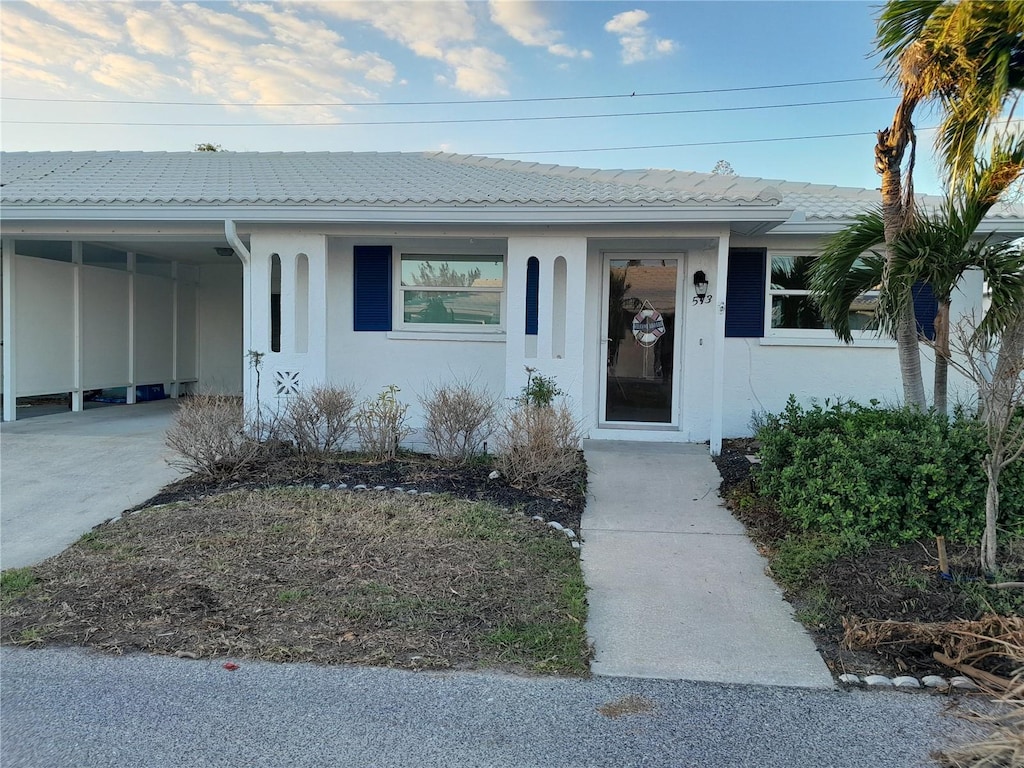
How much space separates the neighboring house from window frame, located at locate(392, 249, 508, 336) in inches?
1.1

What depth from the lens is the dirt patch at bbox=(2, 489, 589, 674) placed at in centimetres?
343

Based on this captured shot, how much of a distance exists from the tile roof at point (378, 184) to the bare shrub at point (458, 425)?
7.78 ft

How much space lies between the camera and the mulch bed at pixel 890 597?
3322mm

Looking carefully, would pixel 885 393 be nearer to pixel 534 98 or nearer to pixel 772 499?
pixel 772 499

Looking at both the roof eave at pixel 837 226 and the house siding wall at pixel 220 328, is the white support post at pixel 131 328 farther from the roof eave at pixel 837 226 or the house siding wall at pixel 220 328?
the roof eave at pixel 837 226

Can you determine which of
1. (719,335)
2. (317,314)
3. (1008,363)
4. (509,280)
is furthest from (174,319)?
(1008,363)

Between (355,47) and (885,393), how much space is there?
10061mm

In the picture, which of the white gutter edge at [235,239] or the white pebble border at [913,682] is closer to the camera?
the white pebble border at [913,682]

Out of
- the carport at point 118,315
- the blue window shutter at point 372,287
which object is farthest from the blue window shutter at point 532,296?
the carport at point 118,315

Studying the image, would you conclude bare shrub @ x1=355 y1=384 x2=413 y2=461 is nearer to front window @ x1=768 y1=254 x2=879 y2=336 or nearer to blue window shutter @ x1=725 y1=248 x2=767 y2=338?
blue window shutter @ x1=725 y1=248 x2=767 y2=338

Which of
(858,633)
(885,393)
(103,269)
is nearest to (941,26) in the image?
(858,633)

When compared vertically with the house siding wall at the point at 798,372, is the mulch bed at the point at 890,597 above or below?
below

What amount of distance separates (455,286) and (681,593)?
5939 millimetres

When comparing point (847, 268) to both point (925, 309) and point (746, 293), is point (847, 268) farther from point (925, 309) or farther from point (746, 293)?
point (925, 309)
